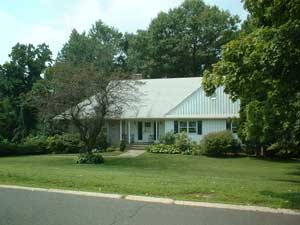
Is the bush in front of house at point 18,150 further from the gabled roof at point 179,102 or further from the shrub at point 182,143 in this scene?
the shrub at point 182,143

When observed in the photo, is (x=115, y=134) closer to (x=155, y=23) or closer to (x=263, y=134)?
(x=263, y=134)

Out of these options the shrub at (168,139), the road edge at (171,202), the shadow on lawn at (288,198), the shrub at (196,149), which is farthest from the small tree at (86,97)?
the shadow on lawn at (288,198)

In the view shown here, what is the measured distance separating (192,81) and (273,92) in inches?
1256

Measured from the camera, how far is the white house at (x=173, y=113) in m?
37.8

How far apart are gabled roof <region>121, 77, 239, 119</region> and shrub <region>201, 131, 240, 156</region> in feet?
11.0

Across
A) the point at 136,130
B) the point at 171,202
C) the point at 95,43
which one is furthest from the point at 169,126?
the point at 95,43

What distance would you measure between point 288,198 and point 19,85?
44.9 metres

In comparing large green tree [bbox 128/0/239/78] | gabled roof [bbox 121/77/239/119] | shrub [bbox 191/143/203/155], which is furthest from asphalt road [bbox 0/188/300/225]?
large green tree [bbox 128/0/239/78]

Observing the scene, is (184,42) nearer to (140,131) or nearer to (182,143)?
(140,131)

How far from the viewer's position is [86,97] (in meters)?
27.7

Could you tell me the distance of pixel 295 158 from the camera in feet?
109

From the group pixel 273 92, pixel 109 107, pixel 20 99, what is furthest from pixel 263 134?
pixel 20 99

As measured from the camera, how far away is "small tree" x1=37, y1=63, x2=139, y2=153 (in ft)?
89.9

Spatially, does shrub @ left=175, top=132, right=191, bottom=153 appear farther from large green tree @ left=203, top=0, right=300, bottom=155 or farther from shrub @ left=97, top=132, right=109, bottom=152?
large green tree @ left=203, top=0, right=300, bottom=155
